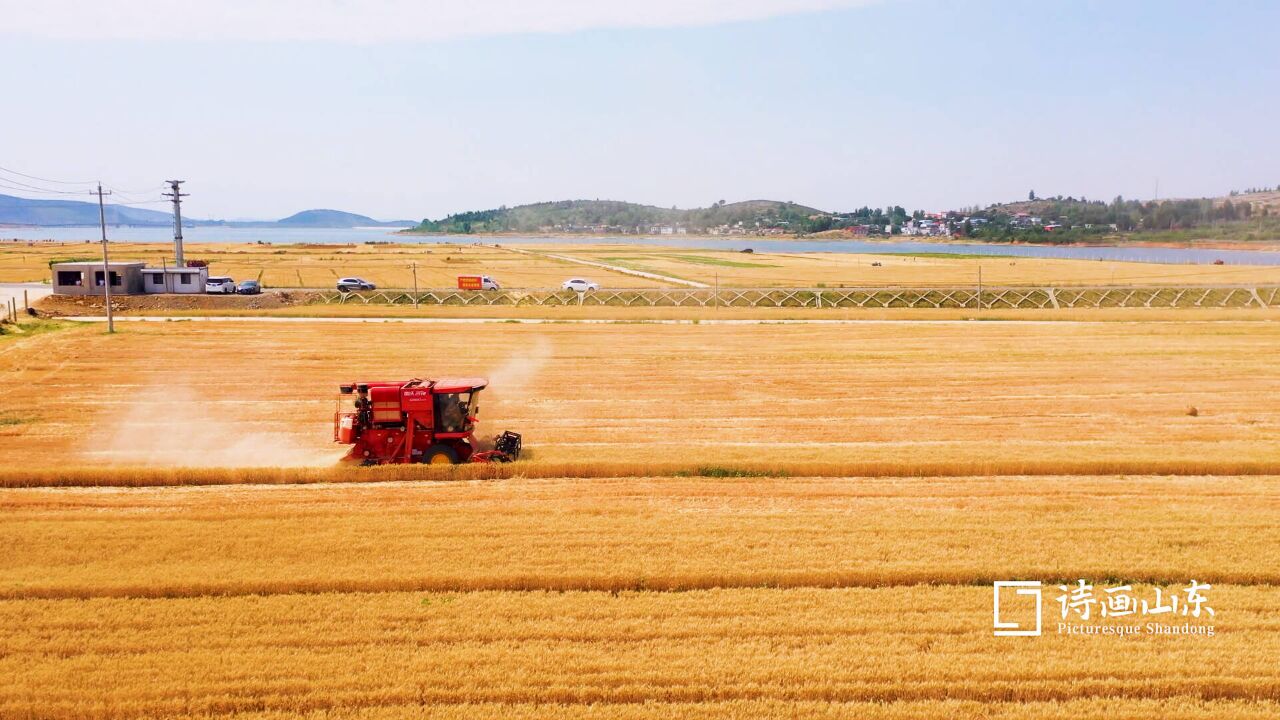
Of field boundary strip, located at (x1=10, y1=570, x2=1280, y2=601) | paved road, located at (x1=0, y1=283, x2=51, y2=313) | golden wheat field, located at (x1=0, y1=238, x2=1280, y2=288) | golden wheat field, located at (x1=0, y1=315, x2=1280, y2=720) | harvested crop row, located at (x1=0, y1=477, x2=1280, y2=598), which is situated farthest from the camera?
golden wheat field, located at (x1=0, y1=238, x2=1280, y2=288)

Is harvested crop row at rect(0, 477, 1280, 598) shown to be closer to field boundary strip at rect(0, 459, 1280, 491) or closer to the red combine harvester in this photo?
field boundary strip at rect(0, 459, 1280, 491)

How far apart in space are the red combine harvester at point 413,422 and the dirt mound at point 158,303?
4434 cm

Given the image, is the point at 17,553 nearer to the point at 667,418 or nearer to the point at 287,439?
the point at 287,439

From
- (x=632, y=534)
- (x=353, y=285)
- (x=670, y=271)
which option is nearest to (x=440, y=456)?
(x=632, y=534)

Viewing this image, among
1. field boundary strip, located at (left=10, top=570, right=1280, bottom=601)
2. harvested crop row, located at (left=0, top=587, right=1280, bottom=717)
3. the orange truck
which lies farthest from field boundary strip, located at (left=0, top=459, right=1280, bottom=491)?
the orange truck

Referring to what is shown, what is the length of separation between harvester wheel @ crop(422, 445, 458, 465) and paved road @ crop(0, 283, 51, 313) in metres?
49.8

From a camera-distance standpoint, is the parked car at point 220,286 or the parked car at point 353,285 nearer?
the parked car at point 220,286

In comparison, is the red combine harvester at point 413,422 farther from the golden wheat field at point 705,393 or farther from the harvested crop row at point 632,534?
the golden wheat field at point 705,393

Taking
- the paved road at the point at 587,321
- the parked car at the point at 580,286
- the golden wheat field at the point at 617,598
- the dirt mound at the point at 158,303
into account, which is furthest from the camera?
the parked car at the point at 580,286

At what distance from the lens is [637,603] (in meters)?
14.4

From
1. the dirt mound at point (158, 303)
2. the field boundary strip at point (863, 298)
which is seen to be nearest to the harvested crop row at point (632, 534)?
the dirt mound at point (158, 303)

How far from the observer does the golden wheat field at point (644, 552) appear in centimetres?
1189

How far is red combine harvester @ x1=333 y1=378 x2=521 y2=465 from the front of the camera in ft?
70.6

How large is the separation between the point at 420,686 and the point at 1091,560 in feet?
36.8
